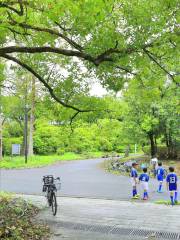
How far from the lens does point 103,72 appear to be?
9453 millimetres

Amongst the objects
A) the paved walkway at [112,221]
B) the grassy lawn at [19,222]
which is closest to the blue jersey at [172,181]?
the paved walkway at [112,221]

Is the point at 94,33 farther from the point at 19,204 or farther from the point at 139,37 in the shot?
the point at 19,204

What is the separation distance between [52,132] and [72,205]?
3755 centimetres

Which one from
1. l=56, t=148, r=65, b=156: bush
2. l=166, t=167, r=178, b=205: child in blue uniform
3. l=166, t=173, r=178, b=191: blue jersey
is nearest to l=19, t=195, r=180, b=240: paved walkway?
l=166, t=167, r=178, b=205: child in blue uniform

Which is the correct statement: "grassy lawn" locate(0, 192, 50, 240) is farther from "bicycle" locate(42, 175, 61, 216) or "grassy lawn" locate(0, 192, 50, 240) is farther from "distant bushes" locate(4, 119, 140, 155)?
"distant bushes" locate(4, 119, 140, 155)

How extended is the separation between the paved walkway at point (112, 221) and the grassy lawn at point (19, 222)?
0.29 meters

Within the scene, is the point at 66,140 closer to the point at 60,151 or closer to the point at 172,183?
the point at 60,151

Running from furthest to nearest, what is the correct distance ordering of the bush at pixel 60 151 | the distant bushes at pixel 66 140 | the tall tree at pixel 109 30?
the bush at pixel 60 151 → the distant bushes at pixel 66 140 → the tall tree at pixel 109 30

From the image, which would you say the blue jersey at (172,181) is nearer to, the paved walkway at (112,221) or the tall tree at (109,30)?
the paved walkway at (112,221)

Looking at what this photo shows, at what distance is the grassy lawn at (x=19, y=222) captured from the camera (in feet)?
23.5

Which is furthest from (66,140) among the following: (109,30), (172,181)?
(109,30)

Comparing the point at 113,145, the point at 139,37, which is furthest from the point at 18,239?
the point at 113,145

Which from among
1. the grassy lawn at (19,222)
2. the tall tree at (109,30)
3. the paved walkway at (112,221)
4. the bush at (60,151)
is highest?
the tall tree at (109,30)

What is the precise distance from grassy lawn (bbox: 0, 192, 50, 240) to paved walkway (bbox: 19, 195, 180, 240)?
0.95 feet
